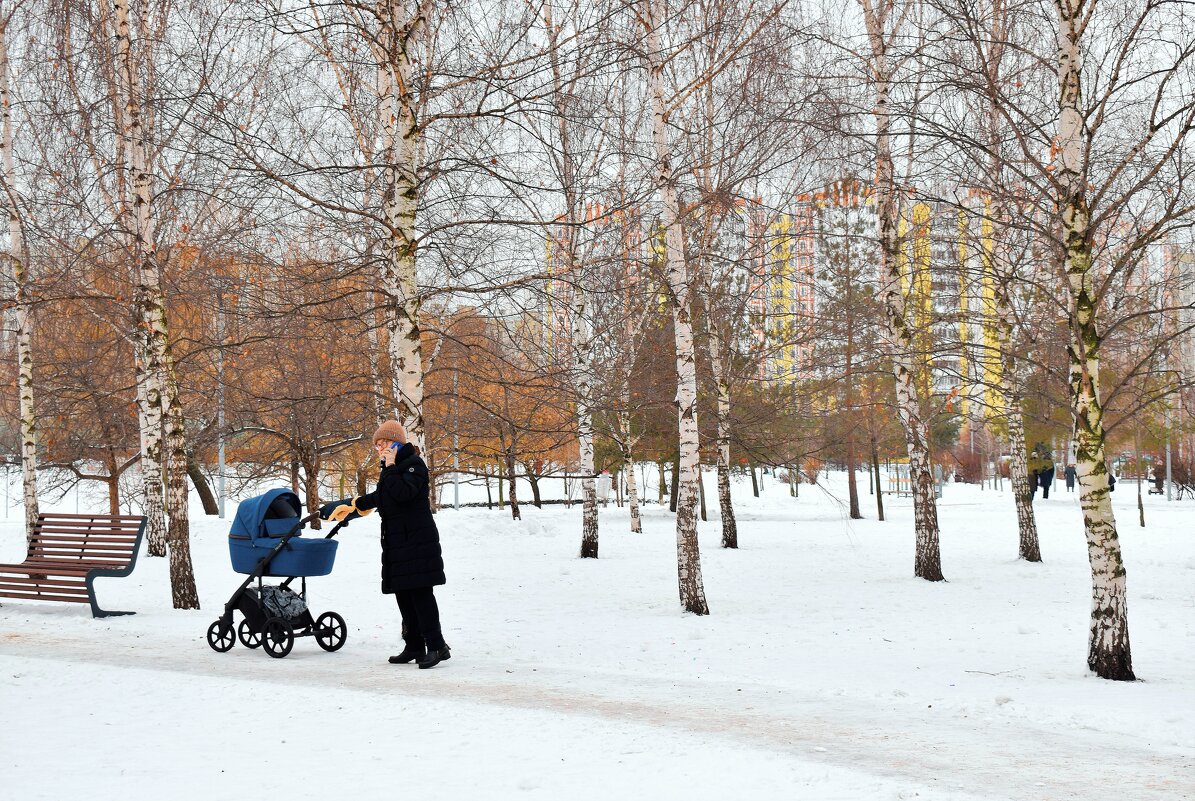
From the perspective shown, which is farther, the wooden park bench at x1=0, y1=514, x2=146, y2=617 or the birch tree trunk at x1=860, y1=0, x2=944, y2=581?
the birch tree trunk at x1=860, y1=0, x2=944, y2=581

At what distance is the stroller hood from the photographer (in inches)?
340

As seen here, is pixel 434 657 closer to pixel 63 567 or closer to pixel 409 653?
pixel 409 653

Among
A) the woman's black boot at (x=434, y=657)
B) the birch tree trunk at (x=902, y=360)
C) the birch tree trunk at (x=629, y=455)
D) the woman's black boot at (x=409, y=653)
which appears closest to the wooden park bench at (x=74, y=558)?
the woman's black boot at (x=409, y=653)

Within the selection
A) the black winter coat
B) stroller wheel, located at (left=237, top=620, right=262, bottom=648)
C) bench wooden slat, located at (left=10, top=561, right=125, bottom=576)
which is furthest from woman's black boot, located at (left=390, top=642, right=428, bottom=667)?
bench wooden slat, located at (left=10, top=561, right=125, bottom=576)

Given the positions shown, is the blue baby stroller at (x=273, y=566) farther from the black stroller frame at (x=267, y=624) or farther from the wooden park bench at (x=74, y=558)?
the wooden park bench at (x=74, y=558)

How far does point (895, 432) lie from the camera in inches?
1396

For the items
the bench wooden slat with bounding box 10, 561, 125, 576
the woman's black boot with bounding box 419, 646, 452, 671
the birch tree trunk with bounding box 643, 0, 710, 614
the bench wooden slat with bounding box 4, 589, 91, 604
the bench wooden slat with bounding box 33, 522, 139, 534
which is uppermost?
the birch tree trunk with bounding box 643, 0, 710, 614

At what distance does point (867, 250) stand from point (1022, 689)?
27107 millimetres

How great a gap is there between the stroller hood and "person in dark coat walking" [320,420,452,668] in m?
0.75

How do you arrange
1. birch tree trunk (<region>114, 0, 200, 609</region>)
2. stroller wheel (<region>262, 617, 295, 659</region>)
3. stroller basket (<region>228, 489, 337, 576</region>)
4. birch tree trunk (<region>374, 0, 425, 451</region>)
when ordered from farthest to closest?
1. birch tree trunk (<region>114, 0, 200, 609</region>)
2. birch tree trunk (<region>374, 0, 425, 451</region>)
3. stroller basket (<region>228, 489, 337, 576</region>)
4. stroller wheel (<region>262, 617, 295, 659</region>)

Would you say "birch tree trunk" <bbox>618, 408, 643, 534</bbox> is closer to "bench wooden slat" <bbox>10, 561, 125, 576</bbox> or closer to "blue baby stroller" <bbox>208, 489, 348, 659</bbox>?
"bench wooden slat" <bbox>10, 561, 125, 576</bbox>

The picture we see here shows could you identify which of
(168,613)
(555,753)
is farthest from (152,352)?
(555,753)

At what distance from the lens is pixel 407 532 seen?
320 inches

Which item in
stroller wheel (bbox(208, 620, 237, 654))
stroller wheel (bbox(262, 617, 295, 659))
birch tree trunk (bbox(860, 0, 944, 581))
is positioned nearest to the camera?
stroller wheel (bbox(262, 617, 295, 659))
